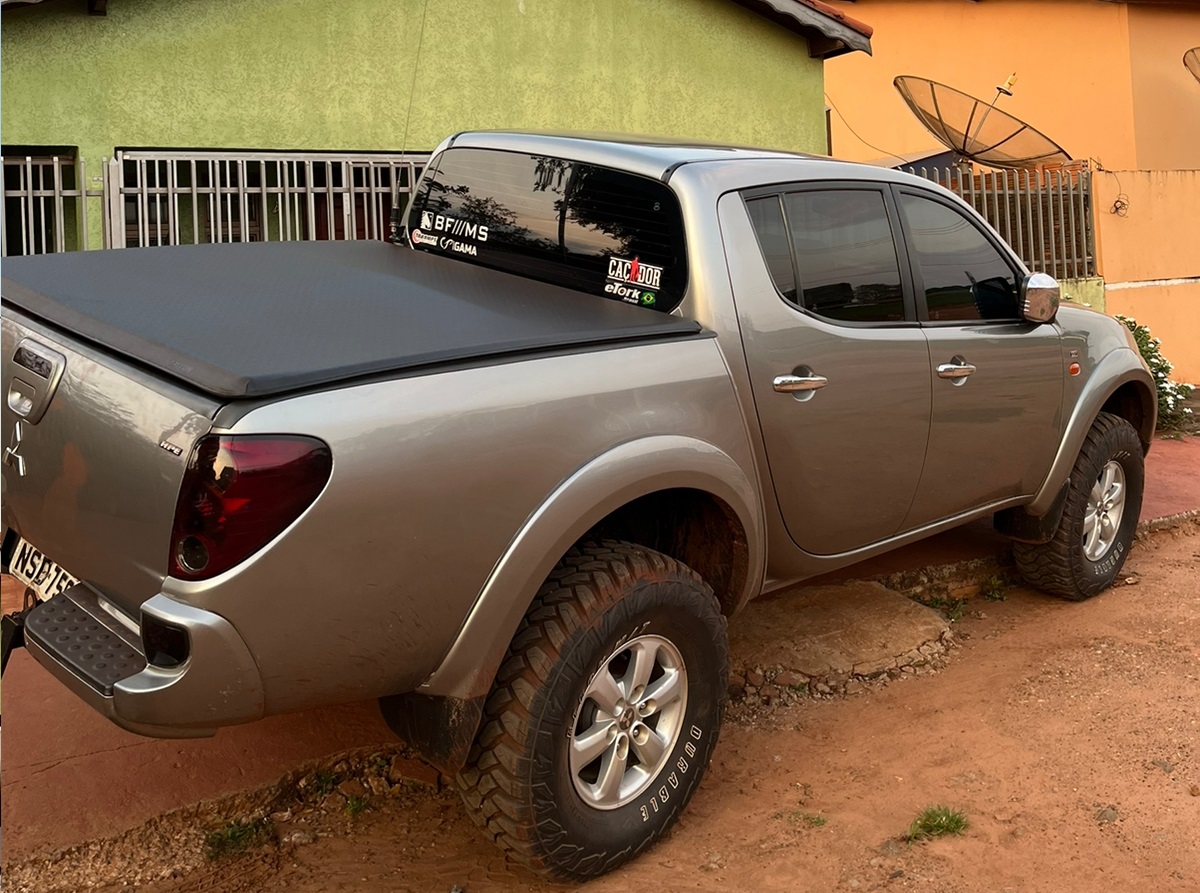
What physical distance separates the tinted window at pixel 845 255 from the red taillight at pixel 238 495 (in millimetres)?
1912

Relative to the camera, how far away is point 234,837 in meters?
3.34

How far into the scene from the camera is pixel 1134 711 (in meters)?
4.31

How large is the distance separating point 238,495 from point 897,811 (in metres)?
2.30

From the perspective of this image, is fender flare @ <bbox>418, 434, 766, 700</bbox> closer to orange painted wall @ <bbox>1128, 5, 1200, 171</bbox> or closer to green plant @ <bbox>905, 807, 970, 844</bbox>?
green plant @ <bbox>905, 807, 970, 844</bbox>

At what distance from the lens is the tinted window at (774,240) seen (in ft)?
12.1

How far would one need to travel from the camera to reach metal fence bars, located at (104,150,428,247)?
24.7 ft

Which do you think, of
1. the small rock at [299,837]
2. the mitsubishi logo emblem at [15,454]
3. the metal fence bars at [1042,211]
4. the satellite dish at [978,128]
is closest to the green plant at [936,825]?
the small rock at [299,837]

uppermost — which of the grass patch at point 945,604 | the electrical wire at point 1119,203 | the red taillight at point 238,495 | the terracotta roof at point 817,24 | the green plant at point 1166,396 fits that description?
the terracotta roof at point 817,24

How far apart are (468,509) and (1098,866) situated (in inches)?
82.9

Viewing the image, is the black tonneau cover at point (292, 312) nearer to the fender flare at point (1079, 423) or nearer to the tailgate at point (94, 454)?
the tailgate at point (94, 454)

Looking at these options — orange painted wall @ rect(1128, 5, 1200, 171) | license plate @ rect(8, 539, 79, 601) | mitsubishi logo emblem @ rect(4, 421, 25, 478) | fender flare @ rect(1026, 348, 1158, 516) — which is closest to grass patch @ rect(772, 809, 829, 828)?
fender flare @ rect(1026, 348, 1158, 516)

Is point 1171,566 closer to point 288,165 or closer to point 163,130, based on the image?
point 288,165

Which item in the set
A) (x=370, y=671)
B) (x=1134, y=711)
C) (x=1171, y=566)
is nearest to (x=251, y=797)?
(x=370, y=671)

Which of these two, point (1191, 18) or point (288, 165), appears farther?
point (1191, 18)
